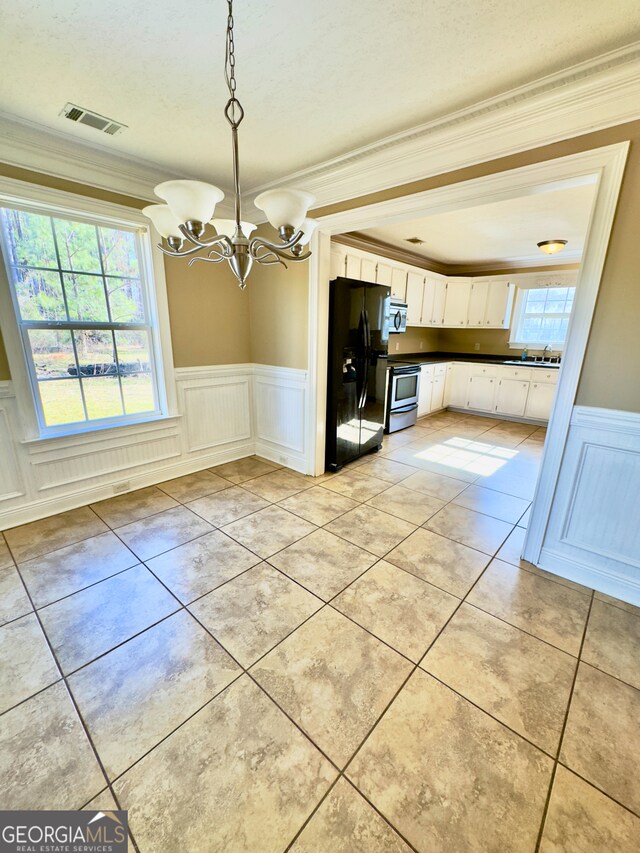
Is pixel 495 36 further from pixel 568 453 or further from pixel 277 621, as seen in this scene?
pixel 277 621

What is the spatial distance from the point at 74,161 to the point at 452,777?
160 inches

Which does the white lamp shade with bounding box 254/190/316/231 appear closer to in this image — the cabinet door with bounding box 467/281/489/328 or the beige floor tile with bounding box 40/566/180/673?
the beige floor tile with bounding box 40/566/180/673

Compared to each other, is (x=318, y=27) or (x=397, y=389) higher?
(x=318, y=27)

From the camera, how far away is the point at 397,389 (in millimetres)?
4887

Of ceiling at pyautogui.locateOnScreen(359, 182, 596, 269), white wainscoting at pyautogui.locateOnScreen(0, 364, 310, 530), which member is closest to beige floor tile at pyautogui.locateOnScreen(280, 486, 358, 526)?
white wainscoting at pyautogui.locateOnScreen(0, 364, 310, 530)

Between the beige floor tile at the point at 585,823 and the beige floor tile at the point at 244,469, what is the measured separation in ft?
9.51

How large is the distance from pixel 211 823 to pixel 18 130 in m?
3.71

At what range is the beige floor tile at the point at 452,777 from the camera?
1.06m

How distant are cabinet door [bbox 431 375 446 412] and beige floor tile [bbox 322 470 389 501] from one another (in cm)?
296

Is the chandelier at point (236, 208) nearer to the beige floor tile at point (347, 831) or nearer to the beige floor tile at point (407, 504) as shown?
the beige floor tile at point (347, 831)

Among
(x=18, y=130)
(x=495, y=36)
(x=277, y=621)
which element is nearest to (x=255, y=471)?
(x=277, y=621)

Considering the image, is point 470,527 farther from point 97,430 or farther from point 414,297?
point 414,297

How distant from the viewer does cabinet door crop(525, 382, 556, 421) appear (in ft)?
17.6

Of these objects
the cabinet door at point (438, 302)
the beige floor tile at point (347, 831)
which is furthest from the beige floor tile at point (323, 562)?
the cabinet door at point (438, 302)
